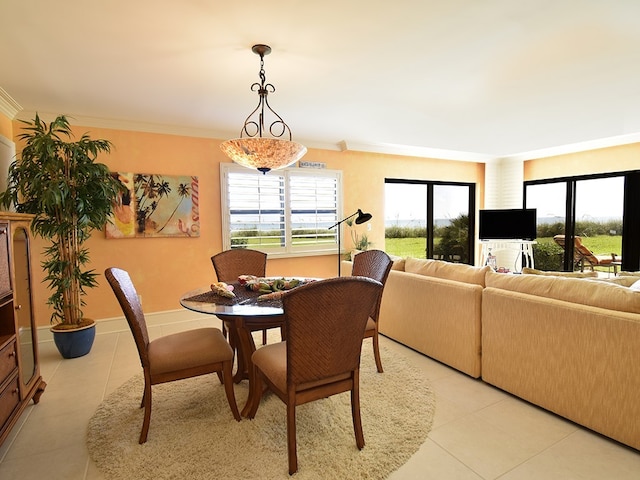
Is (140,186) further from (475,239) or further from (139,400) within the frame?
(475,239)

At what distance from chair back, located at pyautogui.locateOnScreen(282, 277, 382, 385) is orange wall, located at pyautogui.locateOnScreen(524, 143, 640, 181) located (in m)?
5.96

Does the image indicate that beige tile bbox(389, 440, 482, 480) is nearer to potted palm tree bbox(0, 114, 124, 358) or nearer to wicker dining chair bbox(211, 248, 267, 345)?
wicker dining chair bbox(211, 248, 267, 345)

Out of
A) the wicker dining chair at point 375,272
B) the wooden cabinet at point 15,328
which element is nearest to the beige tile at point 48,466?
the wooden cabinet at point 15,328

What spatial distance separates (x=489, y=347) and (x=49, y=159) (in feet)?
13.0

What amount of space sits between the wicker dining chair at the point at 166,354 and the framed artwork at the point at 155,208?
2109mm

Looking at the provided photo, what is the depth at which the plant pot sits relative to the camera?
3.24m

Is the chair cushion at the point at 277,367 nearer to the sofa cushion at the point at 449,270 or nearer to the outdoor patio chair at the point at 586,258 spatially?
the sofa cushion at the point at 449,270

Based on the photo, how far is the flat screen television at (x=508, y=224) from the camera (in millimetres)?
6160

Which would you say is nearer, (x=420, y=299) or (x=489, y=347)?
(x=489, y=347)

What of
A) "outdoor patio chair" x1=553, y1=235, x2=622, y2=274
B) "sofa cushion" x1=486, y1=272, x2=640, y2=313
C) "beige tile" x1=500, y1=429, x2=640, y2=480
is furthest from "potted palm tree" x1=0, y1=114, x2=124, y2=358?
"outdoor patio chair" x1=553, y1=235, x2=622, y2=274

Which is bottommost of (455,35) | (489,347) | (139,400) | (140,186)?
(139,400)

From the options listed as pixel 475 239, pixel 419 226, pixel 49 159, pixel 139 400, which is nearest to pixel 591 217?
pixel 475 239

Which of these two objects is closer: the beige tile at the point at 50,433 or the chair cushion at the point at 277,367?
the chair cushion at the point at 277,367

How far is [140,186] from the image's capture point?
4086 mm
